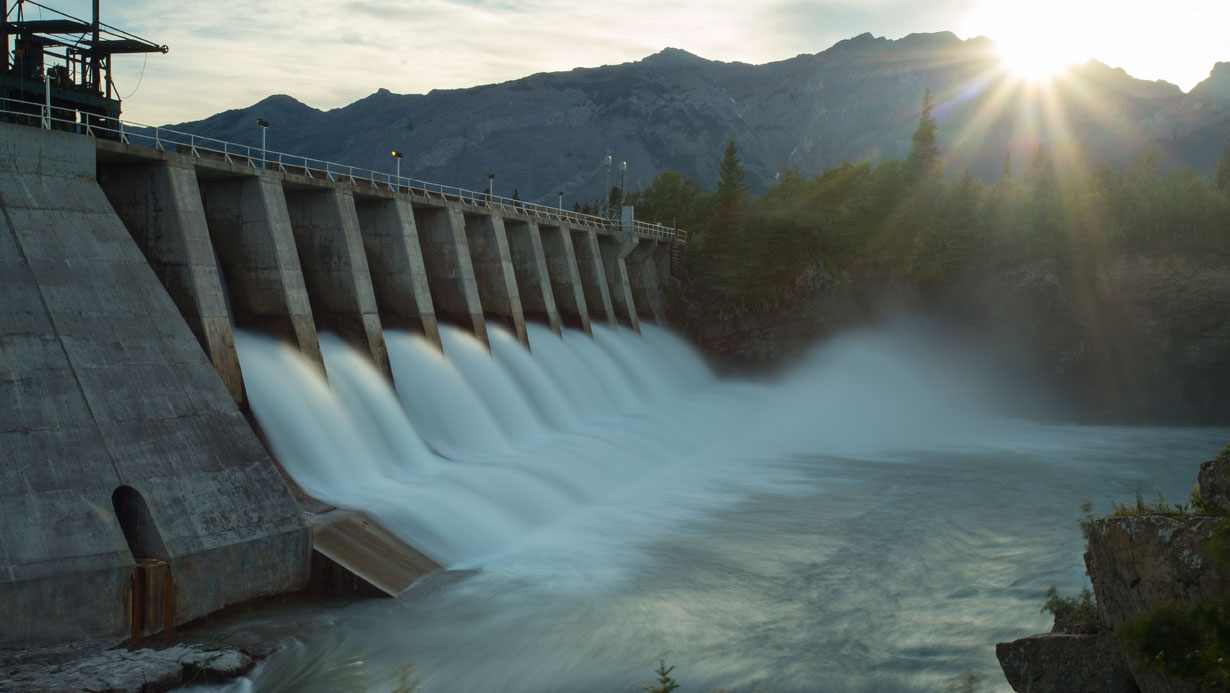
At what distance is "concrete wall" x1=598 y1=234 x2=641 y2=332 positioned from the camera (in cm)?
5094

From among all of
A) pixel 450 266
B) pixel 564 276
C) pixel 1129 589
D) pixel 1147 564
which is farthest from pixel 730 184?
pixel 1147 564

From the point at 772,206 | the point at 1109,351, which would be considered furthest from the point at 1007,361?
the point at 772,206

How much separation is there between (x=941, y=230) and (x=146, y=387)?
46.2 m

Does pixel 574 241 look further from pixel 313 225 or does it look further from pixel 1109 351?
pixel 1109 351

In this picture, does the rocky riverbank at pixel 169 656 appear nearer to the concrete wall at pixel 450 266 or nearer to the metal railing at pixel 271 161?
the metal railing at pixel 271 161

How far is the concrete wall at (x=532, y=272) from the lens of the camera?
41938 mm

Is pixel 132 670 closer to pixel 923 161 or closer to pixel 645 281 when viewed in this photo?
pixel 645 281

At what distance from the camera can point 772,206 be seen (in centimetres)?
6381

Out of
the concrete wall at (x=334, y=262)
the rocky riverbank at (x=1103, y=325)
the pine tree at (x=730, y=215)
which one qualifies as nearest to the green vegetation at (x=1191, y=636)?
the concrete wall at (x=334, y=262)

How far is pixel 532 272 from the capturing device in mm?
42500

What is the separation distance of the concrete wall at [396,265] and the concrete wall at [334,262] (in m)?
2.78

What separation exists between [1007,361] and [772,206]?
19628 mm

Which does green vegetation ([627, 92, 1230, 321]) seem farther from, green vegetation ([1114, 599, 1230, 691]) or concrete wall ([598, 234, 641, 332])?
green vegetation ([1114, 599, 1230, 691])

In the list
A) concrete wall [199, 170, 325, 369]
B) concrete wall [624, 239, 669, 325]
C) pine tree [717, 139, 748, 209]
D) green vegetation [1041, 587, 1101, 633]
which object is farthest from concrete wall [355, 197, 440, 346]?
pine tree [717, 139, 748, 209]
